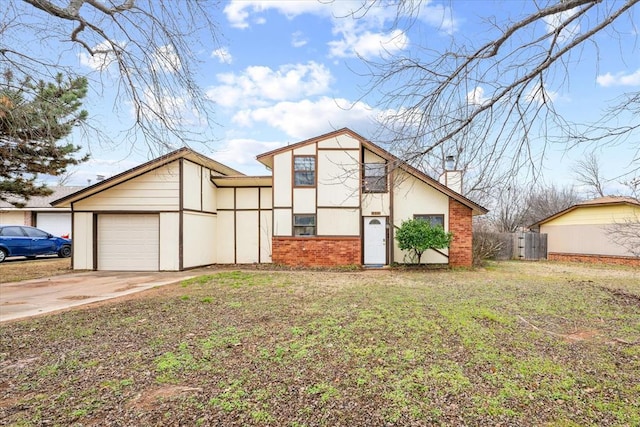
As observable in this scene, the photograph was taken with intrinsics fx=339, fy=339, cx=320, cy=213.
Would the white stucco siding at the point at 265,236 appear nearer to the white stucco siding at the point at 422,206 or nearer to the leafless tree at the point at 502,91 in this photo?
the white stucco siding at the point at 422,206

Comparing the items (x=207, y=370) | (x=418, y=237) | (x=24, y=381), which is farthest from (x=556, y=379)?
(x=418, y=237)

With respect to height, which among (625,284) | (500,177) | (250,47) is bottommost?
(625,284)

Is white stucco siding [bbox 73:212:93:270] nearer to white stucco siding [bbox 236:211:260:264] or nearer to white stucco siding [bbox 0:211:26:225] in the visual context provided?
white stucco siding [bbox 236:211:260:264]

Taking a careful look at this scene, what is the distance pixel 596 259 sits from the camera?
15.8m

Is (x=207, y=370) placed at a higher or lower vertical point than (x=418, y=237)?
lower

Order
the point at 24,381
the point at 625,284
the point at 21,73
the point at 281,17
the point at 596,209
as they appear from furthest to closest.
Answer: the point at 596,209
the point at 625,284
the point at 281,17
the point at 21,73
the point at 24,381

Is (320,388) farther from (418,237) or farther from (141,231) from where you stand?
(141,231)

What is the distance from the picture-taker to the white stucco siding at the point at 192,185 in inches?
453

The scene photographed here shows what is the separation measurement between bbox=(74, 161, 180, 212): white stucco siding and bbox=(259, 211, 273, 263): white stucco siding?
3.31 m

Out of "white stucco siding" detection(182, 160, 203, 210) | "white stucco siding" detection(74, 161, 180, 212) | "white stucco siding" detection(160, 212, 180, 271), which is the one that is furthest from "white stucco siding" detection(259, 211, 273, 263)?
"white stucco siding" detection(74, 161, 180, 212)

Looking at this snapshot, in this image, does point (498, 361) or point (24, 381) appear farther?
point (498, 361)

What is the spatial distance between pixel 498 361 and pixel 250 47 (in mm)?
5654

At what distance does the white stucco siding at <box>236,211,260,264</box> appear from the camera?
13516 millimetres

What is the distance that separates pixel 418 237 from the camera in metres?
11.6
